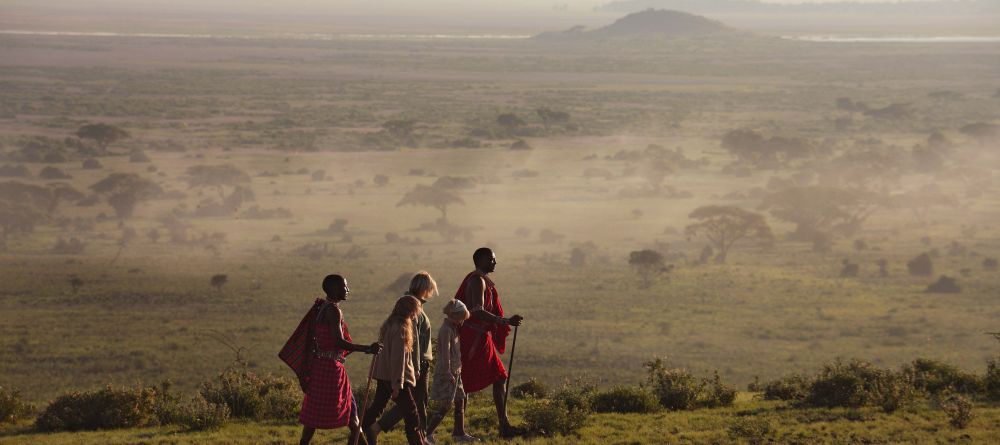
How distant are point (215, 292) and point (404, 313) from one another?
3037 cm

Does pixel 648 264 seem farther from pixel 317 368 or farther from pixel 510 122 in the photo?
pixel 510 122

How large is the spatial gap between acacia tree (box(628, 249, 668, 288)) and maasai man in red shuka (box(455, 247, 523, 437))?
30901 millimetres

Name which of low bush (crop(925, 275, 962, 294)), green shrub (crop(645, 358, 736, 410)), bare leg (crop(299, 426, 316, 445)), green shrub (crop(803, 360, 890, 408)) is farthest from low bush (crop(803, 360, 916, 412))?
low bush (crop(925, 275, 962, 294))

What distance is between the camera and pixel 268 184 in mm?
66625

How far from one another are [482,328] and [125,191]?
51566mm

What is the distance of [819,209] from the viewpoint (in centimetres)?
5306

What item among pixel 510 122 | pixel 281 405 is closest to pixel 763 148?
pixel 510 122

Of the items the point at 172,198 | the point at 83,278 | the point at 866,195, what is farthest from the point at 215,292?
the point at 866,195

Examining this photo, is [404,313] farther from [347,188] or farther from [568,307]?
[347,188]

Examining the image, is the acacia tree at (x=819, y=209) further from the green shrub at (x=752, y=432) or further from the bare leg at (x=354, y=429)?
the bare leg at (x=354, y=429)

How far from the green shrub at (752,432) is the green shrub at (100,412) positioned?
6.00 metres

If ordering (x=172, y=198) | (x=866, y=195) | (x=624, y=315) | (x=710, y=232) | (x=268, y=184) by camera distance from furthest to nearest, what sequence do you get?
(x=268, y=184) < (x=172, y=198) < (x=866, y=195) < (x=710, y=232) < (x=624, y=315)

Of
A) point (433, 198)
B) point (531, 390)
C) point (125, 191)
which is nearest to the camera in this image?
point (531, 390)

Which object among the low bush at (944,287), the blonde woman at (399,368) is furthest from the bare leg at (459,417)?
the low bush at (944,287)
